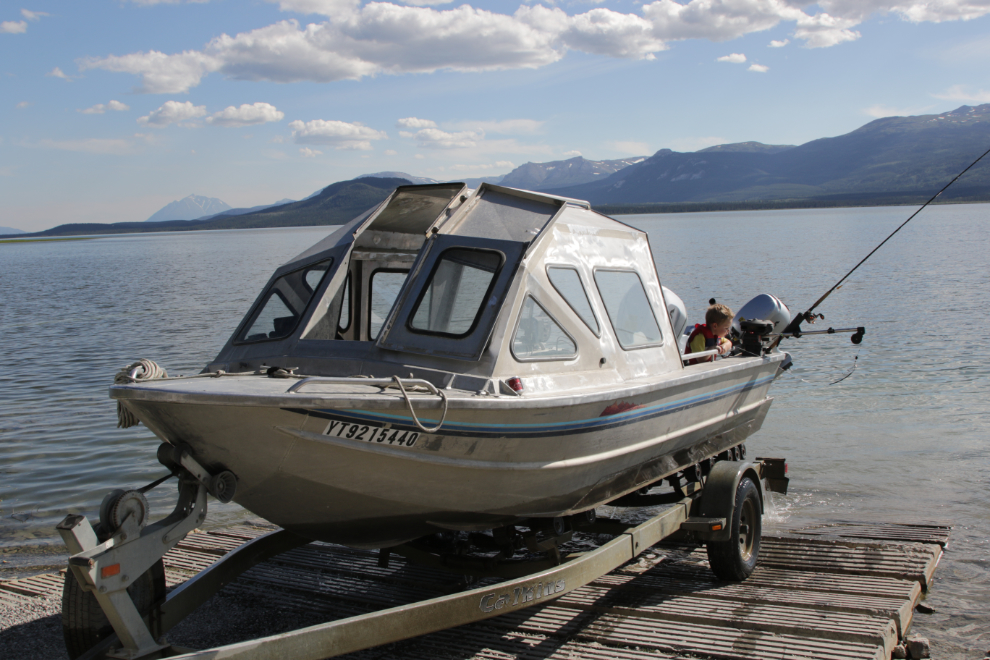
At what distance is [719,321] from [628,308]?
1.75m

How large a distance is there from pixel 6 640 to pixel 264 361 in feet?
8.04

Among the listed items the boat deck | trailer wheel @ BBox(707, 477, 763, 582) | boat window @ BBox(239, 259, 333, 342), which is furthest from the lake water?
boat window @ BBox(239, 259, 333, 342)

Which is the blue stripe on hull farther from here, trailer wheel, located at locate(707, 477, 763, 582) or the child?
the child

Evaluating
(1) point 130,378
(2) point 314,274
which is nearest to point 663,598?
(2) point 314,274

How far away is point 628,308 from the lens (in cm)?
566

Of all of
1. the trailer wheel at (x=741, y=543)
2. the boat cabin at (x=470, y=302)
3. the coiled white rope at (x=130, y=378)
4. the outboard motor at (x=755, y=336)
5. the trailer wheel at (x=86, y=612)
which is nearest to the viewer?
the coiled white rope at (x=130, y=378)

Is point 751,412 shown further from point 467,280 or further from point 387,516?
point 387,516

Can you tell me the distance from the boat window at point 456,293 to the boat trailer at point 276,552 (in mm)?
1466

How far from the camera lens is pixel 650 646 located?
461 centimetres

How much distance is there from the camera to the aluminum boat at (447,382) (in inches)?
148

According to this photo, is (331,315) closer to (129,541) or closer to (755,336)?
(129,541)

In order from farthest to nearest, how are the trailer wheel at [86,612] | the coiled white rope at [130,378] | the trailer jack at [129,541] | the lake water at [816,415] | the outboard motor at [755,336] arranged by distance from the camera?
Answer: the lake water at [816,415], the outboard motor at [755,336], the trailer wheel at [86,612], the coiled white rope at [130,378], the trailer jack at [129,541]

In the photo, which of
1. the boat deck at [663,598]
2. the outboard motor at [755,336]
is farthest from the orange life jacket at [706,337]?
the boat deck at [663,598]

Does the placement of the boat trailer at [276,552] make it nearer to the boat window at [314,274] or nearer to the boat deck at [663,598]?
the boat deck at [663,598]
